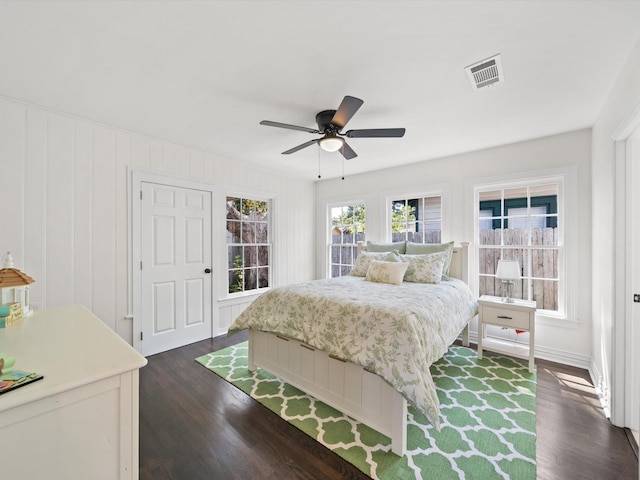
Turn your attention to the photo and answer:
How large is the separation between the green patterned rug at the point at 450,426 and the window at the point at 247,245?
1.61 metres

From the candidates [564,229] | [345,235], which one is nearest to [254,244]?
[345,235]

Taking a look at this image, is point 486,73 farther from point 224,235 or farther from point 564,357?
point 224,235

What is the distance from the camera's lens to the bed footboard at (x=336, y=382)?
176cm

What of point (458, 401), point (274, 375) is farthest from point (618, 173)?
point (274, 375)

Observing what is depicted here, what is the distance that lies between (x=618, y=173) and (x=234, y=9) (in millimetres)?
2766

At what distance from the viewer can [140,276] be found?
124 inches

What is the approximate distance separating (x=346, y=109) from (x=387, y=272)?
74.1 inches

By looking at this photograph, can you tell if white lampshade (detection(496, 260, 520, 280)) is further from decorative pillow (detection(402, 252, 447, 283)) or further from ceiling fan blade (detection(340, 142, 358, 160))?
ceiling fan blade (detection(340, 142, 358, 160))

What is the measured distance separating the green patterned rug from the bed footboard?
10cm

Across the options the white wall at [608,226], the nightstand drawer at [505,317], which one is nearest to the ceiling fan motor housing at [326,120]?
the white wall at [608,226]

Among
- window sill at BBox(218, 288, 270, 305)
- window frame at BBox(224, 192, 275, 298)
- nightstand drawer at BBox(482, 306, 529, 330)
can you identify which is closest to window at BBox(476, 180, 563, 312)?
nightstand drawer at BBox(482, 306, 529, 330)

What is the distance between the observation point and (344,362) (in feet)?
6.73

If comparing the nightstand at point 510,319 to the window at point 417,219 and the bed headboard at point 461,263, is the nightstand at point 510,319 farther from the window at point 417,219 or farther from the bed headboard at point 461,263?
the window at point 417,219

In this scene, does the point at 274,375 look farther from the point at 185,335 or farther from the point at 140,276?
the point at 140,276
